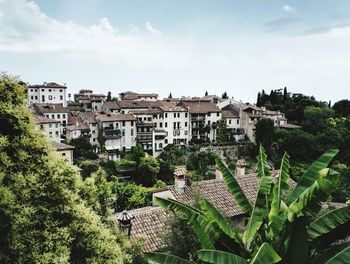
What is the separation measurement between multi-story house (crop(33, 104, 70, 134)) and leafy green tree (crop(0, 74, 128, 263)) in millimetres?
63933

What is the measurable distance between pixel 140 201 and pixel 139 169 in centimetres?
1506

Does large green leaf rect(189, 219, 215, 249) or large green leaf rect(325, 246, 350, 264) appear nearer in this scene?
large green leaf rect(325, 246, 350, 264)

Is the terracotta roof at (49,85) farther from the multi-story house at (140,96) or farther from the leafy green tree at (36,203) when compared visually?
the leafy green tree at (36,203)

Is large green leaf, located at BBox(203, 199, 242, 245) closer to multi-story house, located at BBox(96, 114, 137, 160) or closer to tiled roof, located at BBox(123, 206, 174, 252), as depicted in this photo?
tiled roof, located at BBox(123, 206, 174, 252)

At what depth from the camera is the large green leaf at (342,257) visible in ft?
21.2

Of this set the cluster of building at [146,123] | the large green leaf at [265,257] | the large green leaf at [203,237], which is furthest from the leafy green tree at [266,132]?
the large green leaf at [265,257]

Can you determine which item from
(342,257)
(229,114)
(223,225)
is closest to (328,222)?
(342,257)

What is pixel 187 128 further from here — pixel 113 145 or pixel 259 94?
pixel 259 94

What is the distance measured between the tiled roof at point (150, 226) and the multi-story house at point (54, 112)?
57.2 m

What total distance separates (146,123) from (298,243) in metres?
61.8

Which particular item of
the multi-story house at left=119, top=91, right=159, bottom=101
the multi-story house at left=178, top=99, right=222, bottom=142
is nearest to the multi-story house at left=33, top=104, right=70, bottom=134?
the multi-story house at left=119, top=91, right=159, bottom=101

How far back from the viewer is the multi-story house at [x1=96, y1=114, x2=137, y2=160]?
6431 cm

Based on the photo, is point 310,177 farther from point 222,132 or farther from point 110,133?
point 222,132

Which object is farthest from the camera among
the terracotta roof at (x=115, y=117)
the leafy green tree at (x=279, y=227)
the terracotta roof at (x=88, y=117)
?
the terracotta roof at (x=88, y=117)
